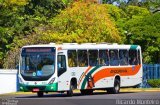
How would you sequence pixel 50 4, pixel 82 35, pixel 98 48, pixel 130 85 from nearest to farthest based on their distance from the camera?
pixel 98 48
pixel 130 85
pixel 82 35
pixel 50 4

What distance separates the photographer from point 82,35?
5206 cm

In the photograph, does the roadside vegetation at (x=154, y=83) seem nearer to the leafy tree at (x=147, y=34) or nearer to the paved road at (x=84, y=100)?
the leafy tree at (x=147, y=34)

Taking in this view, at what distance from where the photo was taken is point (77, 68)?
34219mm

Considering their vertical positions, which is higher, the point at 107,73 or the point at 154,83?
the point at 107,73

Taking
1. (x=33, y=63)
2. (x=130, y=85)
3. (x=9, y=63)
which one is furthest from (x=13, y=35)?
(x=33, y=63)

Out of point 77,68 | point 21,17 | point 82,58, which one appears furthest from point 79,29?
point 77,68

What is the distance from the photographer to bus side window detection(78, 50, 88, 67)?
114 ft

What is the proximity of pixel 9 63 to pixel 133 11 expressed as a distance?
19391 mm

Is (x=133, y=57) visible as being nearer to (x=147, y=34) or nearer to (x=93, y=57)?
(x=93, y=57)

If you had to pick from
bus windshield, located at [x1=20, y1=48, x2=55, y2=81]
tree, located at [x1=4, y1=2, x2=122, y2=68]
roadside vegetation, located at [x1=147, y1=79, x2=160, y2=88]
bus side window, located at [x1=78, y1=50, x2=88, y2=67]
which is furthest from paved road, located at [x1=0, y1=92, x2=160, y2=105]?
tree, located at [x1=4, y1=2, x2=122, y2=68]

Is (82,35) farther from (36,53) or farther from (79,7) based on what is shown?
(36,53)

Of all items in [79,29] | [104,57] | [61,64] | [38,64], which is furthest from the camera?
[79,29]

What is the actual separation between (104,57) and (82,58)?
2280 mm

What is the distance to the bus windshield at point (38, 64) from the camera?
32.5 meters
